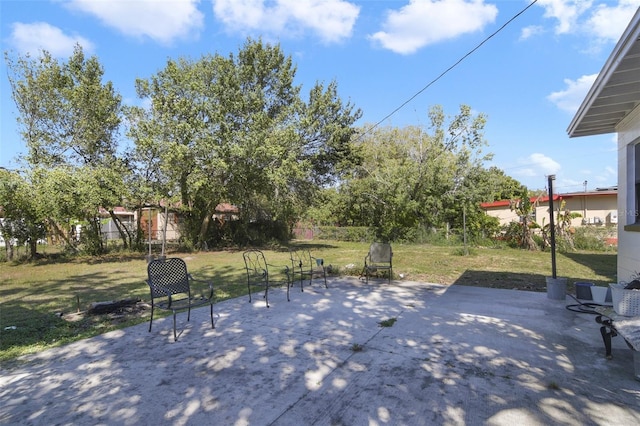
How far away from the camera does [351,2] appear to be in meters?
8.34

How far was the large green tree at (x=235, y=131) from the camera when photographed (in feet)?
46.3

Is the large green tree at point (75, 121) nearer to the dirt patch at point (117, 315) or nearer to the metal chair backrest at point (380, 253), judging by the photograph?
the dirt patch at point (117, 315)

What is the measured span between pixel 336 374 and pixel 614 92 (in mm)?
5209

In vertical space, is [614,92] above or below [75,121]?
below

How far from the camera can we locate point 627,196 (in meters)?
5.91

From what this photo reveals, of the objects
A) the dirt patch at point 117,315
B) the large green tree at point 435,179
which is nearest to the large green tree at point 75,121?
the dirt patch at point 117,315

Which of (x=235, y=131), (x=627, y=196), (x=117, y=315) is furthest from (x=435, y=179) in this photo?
→ (x=117, y=315)

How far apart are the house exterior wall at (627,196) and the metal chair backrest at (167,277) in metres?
6.64

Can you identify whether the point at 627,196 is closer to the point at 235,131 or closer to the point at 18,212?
the point at 235,131

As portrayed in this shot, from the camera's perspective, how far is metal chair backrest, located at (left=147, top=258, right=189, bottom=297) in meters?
4.34

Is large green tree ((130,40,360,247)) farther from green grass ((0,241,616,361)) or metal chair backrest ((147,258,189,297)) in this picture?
metal chair backrest ((147,258,189,297))

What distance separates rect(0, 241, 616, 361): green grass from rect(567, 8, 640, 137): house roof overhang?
127 inches

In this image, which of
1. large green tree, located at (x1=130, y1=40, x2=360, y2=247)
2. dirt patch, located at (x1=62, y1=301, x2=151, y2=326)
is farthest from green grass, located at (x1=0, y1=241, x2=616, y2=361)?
large green tree, located at (x1=130, y1=40, x2=360, y2=247)

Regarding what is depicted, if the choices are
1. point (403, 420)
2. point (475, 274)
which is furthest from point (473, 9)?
point (403, 420)
